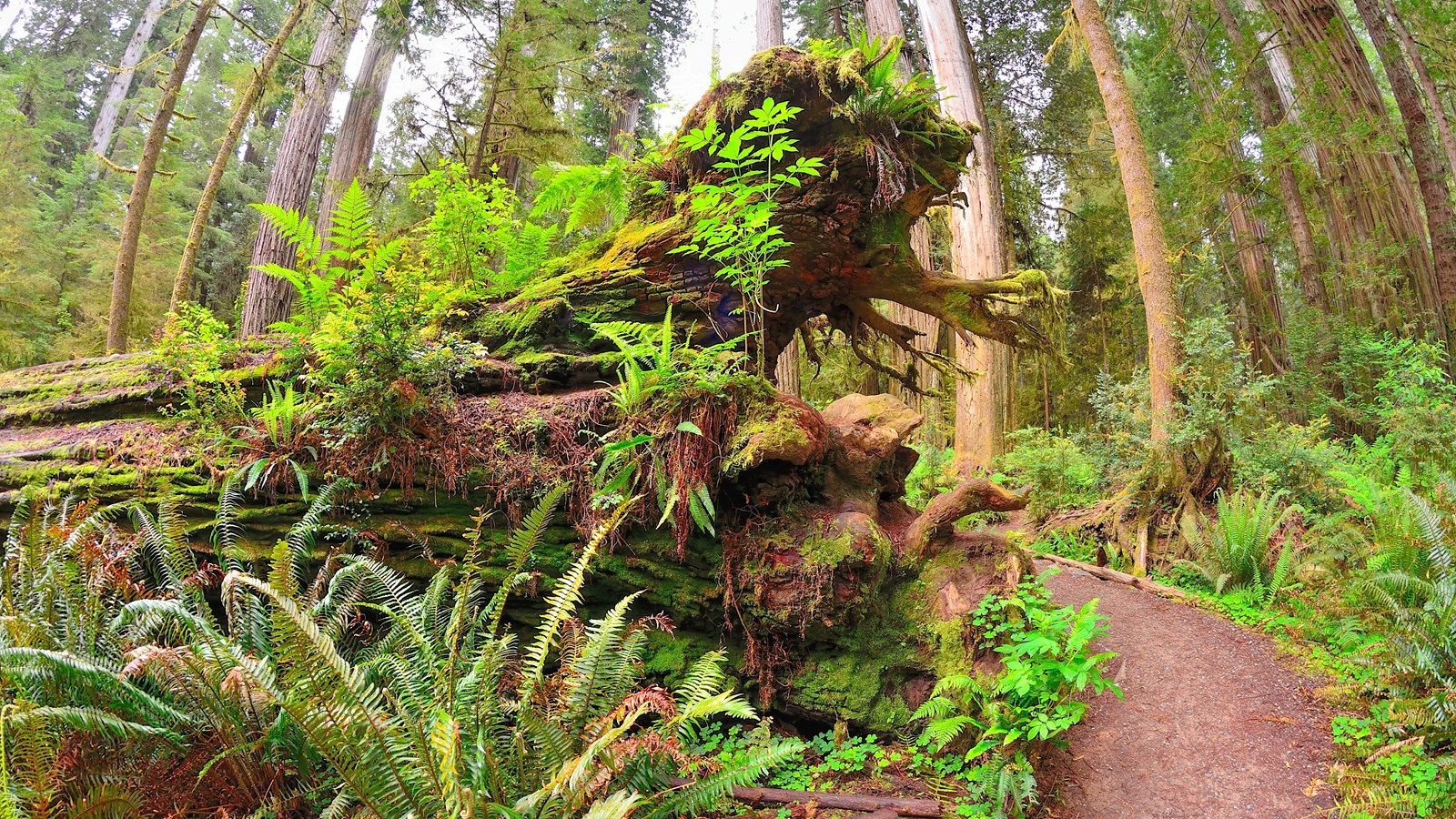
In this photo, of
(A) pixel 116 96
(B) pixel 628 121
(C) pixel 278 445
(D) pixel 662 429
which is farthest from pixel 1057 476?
(A) pixel 116 96

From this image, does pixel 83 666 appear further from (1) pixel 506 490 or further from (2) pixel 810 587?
(2) pixel 810 587

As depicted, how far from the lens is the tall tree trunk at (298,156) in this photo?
290 inches

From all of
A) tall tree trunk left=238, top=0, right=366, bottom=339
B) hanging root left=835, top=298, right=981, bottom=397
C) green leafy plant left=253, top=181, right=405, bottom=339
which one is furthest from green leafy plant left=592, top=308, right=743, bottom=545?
tall tree trunk left=238, top=0, right=366, bottom=339

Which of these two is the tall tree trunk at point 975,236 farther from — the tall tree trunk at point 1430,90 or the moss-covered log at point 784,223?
the tall tree trunk at point 1430,90

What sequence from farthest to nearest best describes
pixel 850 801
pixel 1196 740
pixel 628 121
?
pixel 628 121, pixel 1196 740, pixel 850 801

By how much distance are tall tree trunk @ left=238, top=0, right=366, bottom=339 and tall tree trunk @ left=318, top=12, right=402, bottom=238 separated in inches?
15.7

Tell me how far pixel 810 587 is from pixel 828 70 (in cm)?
382

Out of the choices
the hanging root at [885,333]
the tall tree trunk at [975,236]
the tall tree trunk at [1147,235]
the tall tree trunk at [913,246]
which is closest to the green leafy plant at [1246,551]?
the tall tree trunk at [1147,235]

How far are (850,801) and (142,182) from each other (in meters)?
8.71

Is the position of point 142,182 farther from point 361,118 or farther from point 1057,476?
point 1057,476

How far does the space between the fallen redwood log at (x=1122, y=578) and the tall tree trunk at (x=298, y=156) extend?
351 inches

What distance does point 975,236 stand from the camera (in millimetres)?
9656

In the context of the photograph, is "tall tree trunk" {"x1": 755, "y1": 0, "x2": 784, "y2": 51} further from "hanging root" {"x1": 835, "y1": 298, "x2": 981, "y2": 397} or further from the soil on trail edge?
the soil on trail edge

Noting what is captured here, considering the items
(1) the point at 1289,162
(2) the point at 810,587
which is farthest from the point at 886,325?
(1) the point at 1289,162
